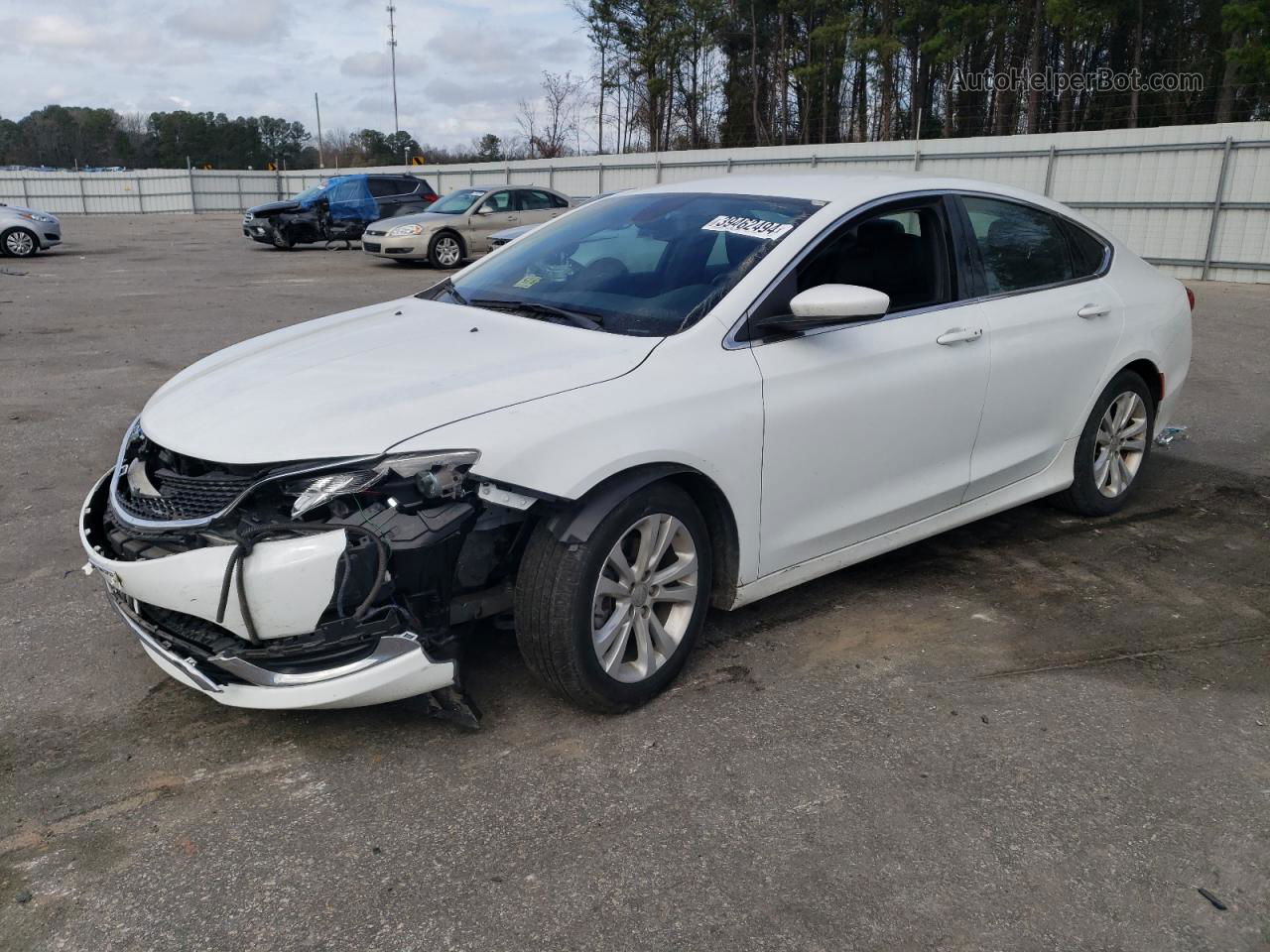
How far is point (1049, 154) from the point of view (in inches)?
761

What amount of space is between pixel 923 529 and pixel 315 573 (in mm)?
2447

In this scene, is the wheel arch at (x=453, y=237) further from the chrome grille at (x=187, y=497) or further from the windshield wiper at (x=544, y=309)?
the chrome grille at (x=187, y=497)

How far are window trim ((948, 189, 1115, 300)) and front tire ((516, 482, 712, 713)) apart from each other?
1838 mm

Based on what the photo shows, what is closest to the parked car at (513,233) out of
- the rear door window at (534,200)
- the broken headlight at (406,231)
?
the rear door window at (534,200)

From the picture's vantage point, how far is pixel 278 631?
8.99 ft

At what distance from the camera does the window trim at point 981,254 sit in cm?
425

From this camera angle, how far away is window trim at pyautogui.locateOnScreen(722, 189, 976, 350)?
3.43 m

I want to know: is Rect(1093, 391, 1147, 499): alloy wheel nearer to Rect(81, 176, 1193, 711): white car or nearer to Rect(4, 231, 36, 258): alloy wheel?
Rect(81, 176, 1193, 711): white car

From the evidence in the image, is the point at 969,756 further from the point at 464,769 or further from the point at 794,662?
the point at 464,769

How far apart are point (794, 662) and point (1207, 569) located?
86.6 inches

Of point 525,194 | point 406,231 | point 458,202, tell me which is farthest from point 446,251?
point 525,194

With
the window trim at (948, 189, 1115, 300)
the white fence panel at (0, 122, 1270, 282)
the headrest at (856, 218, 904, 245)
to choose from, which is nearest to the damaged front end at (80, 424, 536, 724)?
the headrest at (856, 218, 904, 245)

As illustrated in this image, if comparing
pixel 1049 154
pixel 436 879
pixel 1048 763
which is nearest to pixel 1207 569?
pixel 1048 763

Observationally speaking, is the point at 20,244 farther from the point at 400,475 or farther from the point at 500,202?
the point at 400,475
